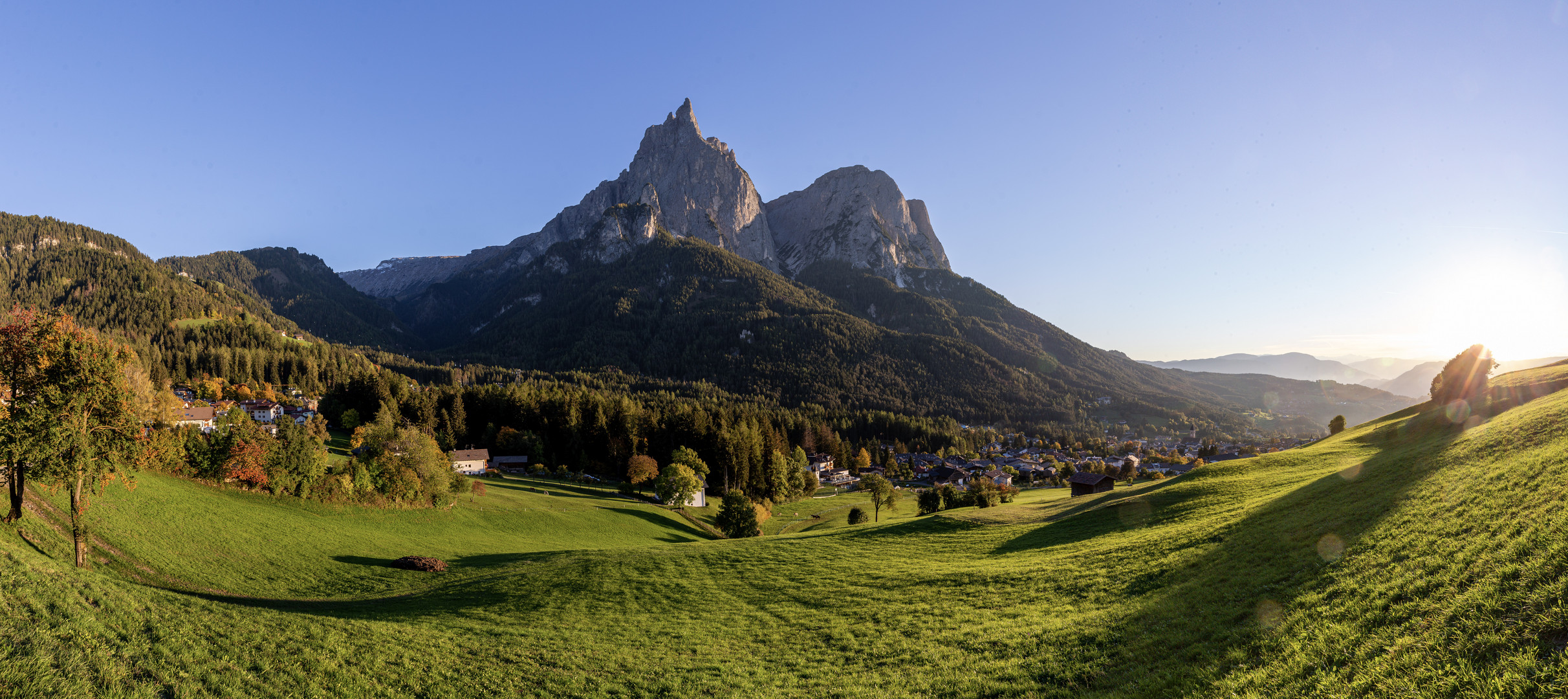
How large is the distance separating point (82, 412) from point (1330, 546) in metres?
44.1

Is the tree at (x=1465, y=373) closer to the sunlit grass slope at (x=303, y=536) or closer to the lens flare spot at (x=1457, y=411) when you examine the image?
the lens flare spot at (x=1457, y=411)

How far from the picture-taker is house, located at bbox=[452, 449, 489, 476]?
87750 millimetres

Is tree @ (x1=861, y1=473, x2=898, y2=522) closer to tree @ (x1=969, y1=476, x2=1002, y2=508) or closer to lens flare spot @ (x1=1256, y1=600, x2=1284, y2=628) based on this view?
tree @ (x1=969, y1=476, x2=1002, y2=508)

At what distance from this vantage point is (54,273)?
196125 millimetres

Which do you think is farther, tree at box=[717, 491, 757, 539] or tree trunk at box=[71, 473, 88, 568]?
tree at box=[717, 491, 757, 539]

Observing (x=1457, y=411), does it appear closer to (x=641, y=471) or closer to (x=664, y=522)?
(x=664, y=522)

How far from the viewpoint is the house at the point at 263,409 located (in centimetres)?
11812

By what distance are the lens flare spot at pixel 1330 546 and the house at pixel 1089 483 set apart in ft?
201

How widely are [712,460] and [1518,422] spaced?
86.7m

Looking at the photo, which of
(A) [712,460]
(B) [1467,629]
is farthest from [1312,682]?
(A) [712,460]

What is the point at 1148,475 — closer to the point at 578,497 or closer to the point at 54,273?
the point at 578,497

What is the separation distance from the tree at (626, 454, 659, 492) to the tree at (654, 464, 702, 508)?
10.0 metres

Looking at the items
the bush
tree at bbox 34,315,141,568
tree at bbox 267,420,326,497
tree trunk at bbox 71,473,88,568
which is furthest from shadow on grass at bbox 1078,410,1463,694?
tree at bbox 267,420,326,497

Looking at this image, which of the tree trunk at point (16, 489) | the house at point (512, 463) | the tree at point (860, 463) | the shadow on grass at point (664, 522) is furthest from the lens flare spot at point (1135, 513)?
the tree at point (860, 463)
